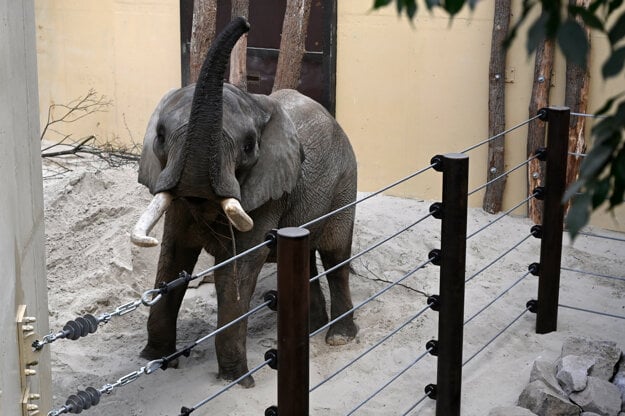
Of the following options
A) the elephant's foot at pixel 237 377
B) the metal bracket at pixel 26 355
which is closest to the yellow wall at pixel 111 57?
the elephant's foot at pixel 237 377

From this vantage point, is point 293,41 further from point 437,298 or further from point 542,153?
point 437,298

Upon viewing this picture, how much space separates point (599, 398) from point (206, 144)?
2.09m

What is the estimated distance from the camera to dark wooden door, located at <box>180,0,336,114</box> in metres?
7.91

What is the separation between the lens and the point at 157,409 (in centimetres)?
500

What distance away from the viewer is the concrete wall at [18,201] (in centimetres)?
318

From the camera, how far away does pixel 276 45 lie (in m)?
8.24

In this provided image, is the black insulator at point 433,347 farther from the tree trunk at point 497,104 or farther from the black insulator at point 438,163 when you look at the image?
the tree trunk at point 497,104

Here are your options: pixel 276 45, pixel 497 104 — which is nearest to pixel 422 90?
pixel 497 104

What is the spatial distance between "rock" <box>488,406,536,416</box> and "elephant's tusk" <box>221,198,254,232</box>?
1.46 metres

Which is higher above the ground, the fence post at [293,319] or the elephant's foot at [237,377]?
the fence post at [293,319]

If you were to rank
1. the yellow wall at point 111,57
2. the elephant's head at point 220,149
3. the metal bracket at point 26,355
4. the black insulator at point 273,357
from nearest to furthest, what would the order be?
the black insulator at point 273,357, the metal bracket at point 26,355, the elephant's head at point 220,149, the yellow wall at point 111,57

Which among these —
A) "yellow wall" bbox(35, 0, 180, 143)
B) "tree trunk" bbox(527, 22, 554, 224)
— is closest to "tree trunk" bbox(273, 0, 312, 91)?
"tree trunk" bbox(527, 22, 554, 224)

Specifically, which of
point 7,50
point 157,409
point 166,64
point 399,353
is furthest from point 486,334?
point 166,64

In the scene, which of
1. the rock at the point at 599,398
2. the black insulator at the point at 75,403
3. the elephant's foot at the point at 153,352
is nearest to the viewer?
the black insulator at the point at 75,403
